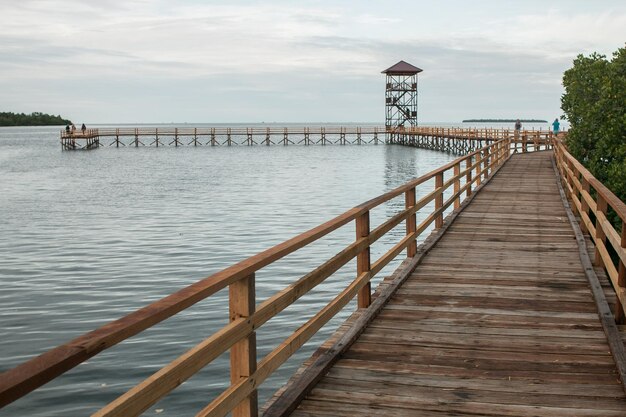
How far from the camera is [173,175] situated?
51.2 m

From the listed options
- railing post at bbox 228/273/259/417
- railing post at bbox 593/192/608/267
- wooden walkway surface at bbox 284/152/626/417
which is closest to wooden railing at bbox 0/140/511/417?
railing post at bbox 228/273/259/417

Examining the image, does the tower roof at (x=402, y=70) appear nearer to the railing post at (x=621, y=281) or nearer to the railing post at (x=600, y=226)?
the railing post at (x=600, y=226)

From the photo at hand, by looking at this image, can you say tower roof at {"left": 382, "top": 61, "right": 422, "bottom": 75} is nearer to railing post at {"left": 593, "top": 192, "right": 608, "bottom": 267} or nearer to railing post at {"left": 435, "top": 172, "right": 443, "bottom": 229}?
railing post at {"left": 435, "top": 172, "right": 443, "bottom": 229}

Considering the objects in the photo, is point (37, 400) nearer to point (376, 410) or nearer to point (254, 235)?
point (376, 410)

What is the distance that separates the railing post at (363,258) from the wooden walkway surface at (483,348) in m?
0.26

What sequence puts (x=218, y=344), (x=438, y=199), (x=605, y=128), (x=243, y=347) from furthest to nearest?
(x=605, y=128), (x=438, y=199), (x=243, y=347), (x=218, y=344)

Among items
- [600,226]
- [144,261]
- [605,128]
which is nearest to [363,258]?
[600,226]

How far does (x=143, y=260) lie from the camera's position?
61.3ft

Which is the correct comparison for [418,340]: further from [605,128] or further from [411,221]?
[605,128]

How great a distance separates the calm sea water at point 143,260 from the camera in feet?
34.0

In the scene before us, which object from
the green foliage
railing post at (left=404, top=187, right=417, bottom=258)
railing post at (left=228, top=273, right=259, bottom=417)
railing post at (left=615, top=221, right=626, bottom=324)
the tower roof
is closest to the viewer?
railing post at (left=228, top=273, right=259, bottom=417)

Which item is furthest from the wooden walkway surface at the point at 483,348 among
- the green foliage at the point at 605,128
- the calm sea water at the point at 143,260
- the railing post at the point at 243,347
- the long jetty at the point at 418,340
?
the green foliage at the point at 605,128

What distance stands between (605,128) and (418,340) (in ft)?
62.7

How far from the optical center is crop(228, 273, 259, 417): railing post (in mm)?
3727
